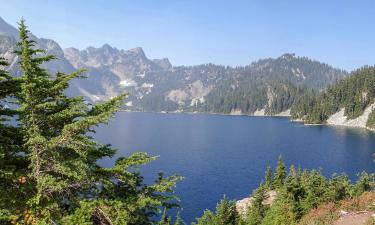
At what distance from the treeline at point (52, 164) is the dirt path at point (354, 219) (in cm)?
1357

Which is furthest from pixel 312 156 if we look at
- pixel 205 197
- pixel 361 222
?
pixel 361 222

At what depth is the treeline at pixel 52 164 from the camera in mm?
15742

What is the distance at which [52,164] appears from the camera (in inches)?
671

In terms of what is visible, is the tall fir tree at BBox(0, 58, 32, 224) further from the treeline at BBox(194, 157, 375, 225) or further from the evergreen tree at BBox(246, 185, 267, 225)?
the evergreen tree at BBox(246, 185, 267, 225)

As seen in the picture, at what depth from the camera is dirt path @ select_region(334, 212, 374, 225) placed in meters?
25.3

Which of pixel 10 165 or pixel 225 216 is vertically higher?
pixel 10 165

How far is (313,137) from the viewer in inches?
7623

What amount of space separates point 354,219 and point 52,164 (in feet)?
65.4

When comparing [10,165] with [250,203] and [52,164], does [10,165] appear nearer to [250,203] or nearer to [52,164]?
[52,164]

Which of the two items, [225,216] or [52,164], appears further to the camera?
[225,216]

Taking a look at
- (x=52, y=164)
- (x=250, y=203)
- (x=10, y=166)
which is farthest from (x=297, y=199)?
(x=10, y=166)

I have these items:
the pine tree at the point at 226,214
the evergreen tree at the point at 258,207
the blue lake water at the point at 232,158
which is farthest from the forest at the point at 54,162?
the blue lake water at the point at 232,158

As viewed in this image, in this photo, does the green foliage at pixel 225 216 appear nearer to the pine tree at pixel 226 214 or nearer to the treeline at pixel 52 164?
the pine tree at pixel 226 214

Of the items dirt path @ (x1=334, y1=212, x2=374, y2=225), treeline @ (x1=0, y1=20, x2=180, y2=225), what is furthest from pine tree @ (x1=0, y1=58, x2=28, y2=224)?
dirt path @ (x1=334, y1=212, x2=374, y2=225)
